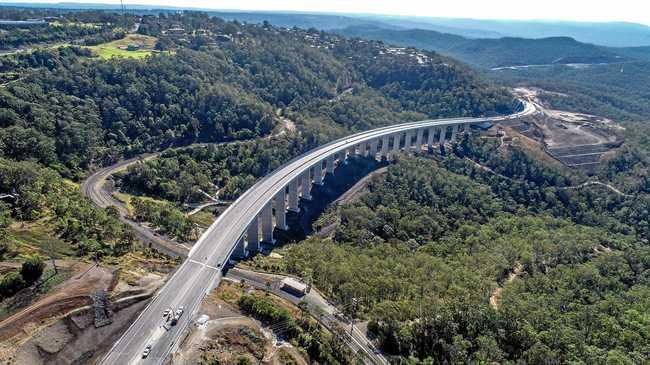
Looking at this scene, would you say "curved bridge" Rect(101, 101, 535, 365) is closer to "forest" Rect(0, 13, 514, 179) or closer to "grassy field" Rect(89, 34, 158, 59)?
"forest" Rect(0, 13, 514, 179)

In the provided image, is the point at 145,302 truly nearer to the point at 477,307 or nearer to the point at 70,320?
the point at 70,320

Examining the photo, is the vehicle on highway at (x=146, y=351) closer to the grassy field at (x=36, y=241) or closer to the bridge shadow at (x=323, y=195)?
the grassy field at (x=36, y=241)

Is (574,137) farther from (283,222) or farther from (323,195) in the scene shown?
(283,222)

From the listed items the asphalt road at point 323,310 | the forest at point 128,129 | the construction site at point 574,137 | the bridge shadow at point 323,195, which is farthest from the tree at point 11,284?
the construction site at point 574,137

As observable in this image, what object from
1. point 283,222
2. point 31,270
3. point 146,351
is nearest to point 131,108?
point 283,222

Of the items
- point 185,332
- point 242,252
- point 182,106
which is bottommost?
point 242,252

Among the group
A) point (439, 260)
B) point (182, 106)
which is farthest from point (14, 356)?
point (182, 106)
